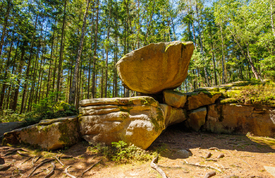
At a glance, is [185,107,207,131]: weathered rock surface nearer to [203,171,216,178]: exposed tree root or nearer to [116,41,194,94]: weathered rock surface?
[116,41,194,94]: weathered rock surface

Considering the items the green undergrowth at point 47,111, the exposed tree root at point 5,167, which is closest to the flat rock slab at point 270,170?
the exposed tree root at point 5,167

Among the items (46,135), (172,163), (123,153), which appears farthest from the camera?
(46,135)

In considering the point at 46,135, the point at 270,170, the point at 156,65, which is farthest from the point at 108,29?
the point at 270,170

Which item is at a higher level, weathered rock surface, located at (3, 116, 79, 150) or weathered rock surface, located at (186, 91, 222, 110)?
weathered rock surface, located at (186, 91, 222, 110)

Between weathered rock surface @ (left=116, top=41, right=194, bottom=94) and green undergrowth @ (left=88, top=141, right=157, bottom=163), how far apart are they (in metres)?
4.02

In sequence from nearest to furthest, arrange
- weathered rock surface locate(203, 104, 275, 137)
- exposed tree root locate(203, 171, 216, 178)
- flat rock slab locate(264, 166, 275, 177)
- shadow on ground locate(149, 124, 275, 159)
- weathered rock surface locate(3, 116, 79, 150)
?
exposed tree root locate(203, 171, 216, 178) < flat rock slab locate(264, 166, 275, 177) < weathered rock surface locate(3, 116, 79, 150) < shadow on ground locate(149, 124, 275, 159) < weathered rock surface locate(203, 104, 275, 137)

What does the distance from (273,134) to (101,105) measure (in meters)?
9.70

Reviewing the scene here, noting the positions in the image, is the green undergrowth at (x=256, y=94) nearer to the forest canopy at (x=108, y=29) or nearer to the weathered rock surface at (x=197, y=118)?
the weathered rock surface at (x=197, y=118)

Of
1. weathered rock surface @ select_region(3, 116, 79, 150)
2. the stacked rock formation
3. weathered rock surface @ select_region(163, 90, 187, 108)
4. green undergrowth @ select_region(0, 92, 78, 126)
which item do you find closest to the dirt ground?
weathered rock surface @ select_region(3, 116, 79, 150)

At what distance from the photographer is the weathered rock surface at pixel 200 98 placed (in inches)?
312

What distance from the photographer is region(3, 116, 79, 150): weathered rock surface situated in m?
4.72

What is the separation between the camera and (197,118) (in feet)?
26.7

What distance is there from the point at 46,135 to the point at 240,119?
34.5ft

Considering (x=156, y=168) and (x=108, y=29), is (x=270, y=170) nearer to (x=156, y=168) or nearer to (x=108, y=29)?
(x=156, y=168)
